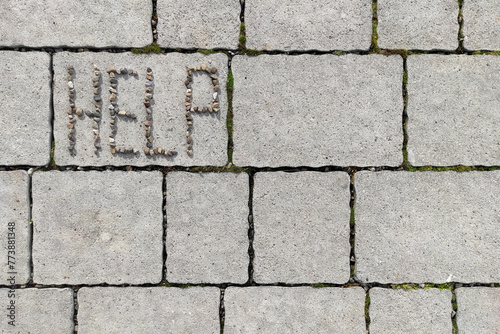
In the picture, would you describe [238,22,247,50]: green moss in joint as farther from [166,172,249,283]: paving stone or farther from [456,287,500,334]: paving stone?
[456,287,500,334]: paving stone

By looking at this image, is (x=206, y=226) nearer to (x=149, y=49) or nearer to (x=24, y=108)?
(x=149, y=49)

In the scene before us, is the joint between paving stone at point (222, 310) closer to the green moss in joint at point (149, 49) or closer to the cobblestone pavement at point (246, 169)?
the cobblestone pavement at point (246, 169)

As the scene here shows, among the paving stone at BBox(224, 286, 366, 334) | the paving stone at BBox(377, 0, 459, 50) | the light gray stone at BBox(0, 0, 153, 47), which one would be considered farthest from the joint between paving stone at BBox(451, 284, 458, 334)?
the light gray stone at BBox(0, 0, 153, 47)

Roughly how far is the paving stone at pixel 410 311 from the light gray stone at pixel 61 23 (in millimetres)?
2151

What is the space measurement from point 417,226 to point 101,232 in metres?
1.81

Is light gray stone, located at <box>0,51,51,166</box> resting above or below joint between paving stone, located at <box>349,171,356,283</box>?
above

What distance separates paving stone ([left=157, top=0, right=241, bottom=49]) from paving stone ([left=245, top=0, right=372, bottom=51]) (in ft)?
0.34

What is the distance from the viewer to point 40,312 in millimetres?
2631

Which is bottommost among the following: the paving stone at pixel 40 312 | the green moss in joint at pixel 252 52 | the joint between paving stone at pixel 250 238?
the paving stone at pixel 40 312

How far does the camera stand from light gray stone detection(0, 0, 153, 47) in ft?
8.63

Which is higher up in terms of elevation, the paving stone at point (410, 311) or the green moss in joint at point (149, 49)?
the green moss in joint at point (149, 49)

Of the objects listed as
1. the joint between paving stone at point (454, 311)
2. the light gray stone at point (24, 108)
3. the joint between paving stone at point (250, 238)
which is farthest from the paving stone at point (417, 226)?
the light gray stone at point (24, 108)

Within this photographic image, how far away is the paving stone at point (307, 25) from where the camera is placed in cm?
265

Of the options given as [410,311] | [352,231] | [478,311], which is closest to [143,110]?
[352,231]
